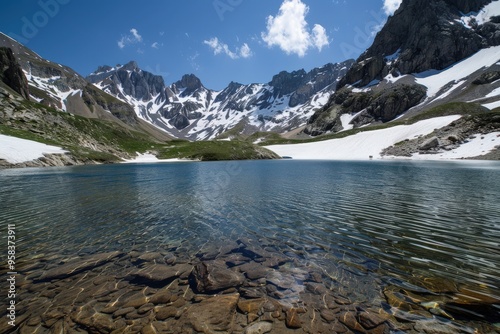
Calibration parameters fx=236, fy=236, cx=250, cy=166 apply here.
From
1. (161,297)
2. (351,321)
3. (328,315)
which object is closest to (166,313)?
(161,297)

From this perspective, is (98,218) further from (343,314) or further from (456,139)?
(456,139)

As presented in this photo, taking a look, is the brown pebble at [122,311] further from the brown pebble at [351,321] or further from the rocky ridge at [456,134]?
the rocky ridge at [456,134]

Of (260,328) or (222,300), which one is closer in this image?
(260,328)

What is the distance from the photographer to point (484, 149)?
267ft

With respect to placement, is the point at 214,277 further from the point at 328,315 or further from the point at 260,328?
the point at 328,315

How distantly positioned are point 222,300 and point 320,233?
8067 millimetres

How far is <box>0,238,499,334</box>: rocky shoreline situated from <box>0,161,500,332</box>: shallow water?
0.13 metres

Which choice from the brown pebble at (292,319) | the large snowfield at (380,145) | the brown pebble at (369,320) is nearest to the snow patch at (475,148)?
the large snowfield at (380,145)

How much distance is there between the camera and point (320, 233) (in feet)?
46.7

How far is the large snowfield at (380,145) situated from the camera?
86.1 m

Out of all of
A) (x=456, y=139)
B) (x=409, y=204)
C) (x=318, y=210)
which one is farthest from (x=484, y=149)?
(x=318, y=210)

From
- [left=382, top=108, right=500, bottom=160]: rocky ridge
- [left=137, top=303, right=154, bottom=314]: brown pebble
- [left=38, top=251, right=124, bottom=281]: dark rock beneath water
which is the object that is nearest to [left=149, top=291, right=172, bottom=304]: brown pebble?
[left=137, top=303, right=154, bottom=314]: brown pebble

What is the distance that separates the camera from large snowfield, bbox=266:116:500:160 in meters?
86.1

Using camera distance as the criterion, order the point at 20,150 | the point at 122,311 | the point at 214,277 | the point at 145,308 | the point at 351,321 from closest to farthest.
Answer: the point at 351,321, the point at 122,311, the point at 145,308, the point at 214,277, the point at 20,150
